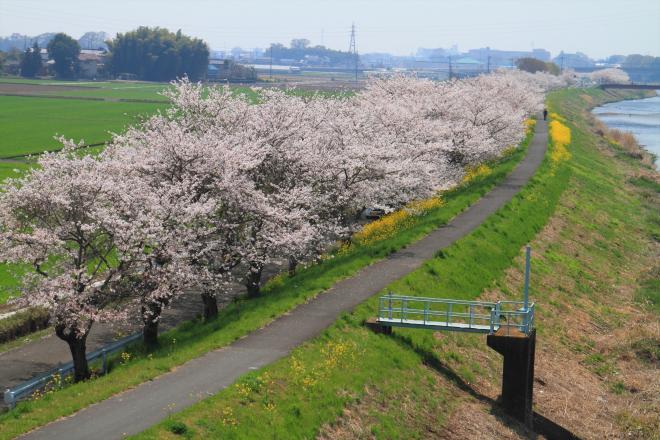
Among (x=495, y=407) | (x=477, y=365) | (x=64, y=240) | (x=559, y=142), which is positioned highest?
(x=64, y=240)

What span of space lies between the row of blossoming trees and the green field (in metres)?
37.0

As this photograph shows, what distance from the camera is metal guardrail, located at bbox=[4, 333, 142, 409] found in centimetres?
2358

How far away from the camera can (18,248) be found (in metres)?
24.6

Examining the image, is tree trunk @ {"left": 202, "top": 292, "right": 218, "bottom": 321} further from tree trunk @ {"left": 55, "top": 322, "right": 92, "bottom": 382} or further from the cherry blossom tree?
tree trunk @ {"left": 55, "top": 322, "right": 92, "bottom": 382}

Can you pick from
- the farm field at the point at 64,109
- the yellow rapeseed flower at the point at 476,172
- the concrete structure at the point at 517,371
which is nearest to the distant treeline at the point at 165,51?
the farm field at the point at 64,109

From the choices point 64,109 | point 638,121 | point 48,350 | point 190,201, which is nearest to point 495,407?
point 190,201

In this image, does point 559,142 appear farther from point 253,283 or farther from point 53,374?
point 53,374

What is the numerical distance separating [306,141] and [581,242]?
21131 millimetres

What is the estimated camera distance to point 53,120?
355ft

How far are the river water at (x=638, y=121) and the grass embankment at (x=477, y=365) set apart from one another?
181 feet

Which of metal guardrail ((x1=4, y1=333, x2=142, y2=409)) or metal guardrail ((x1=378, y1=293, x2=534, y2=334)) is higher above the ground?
metal guardrail ((x1=378, y1=293, x2=534, y2=334))

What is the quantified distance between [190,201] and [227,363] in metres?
7.35

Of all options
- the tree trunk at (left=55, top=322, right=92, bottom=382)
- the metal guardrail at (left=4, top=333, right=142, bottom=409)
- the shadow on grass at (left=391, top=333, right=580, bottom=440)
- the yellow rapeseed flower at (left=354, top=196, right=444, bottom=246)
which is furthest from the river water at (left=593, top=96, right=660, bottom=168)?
the tree trunk at (left=55, top=322, right=92, bottom=382)


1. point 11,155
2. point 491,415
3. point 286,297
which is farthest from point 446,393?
point 11,155
